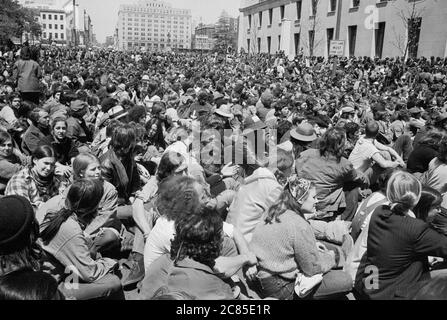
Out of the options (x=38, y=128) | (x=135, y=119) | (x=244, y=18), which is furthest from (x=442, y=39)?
(x=244, y=18)

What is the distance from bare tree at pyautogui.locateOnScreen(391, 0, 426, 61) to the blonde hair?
83.0 ft

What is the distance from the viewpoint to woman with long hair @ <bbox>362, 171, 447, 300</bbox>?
9.85 ft

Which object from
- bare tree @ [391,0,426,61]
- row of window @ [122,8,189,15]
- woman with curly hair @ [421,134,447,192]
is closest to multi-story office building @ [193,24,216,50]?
row of window @ [122,8,189,15]

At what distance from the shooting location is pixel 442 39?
80.8ft

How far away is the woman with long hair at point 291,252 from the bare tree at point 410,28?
25523 millimetres

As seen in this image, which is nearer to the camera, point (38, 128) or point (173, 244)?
point (173, 244)

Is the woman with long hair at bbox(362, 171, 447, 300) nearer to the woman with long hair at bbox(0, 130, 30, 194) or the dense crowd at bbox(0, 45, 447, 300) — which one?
the dense crowd at bbox(0, 45, 447, 300)

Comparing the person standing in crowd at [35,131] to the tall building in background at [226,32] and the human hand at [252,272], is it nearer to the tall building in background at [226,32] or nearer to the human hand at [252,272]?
the human hand at [252,272]

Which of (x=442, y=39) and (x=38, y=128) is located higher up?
(x=442, y=39)

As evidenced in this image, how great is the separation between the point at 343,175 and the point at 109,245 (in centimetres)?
289

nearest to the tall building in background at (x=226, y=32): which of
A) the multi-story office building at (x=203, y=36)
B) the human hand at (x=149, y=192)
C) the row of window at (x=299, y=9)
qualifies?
the multi-story office building at (x=203, y=36)

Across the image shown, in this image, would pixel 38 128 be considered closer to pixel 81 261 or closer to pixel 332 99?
pixel 81 261

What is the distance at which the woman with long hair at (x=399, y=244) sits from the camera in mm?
3002
